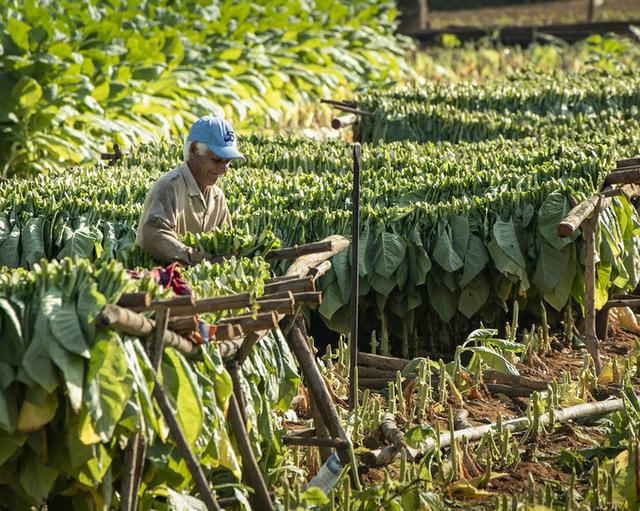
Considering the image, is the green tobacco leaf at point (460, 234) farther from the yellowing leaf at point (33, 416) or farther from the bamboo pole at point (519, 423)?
the yellowing leaf at point (33, 416)

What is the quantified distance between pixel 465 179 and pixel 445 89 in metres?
4.45

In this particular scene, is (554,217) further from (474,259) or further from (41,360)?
(41,360)

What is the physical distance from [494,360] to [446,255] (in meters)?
0.99

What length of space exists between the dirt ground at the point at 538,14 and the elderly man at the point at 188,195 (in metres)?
24.2

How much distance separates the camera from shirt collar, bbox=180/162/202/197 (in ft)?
21.8

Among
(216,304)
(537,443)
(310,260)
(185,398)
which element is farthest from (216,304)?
(537,443)

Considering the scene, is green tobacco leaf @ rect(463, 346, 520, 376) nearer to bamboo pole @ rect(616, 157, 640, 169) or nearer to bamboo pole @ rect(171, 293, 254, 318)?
bamboo pole @ rect(616, 157, 640, 169)

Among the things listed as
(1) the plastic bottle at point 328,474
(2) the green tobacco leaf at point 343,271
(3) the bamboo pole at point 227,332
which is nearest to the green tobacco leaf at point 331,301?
(2) the green tobacco leaf at point 343,271

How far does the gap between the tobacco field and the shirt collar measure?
0.30 m

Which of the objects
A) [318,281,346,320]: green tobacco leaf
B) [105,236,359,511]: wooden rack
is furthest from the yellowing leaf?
[318,281,346,320]: green tobacco leaf

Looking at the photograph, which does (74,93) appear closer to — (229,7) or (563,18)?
(229,7)

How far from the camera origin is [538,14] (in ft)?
108

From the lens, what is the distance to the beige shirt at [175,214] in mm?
6406

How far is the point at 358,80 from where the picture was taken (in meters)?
17.6
